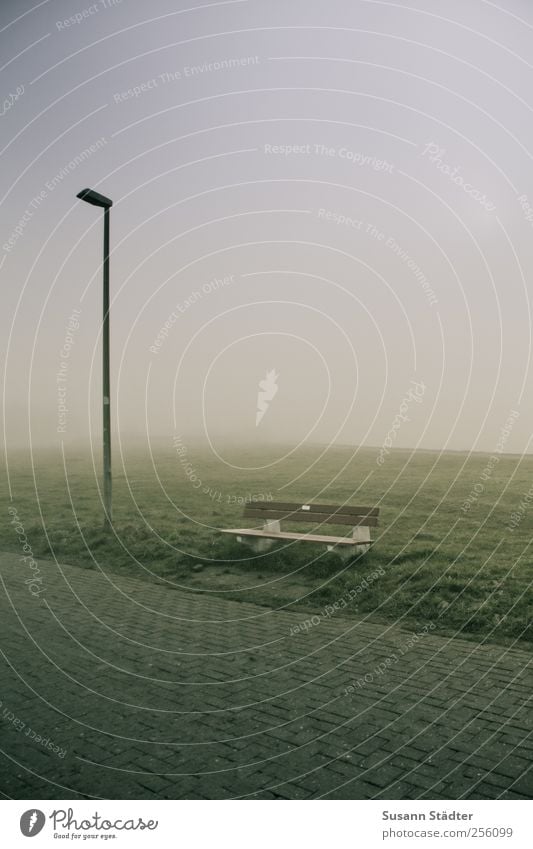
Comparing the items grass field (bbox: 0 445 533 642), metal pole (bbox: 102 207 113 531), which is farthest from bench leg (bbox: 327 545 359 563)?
metal pole (bbox: 102 207 113 531)

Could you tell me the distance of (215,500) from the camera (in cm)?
1625

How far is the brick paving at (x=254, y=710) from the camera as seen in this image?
3707mm

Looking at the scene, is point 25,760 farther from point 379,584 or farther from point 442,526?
point 442,526

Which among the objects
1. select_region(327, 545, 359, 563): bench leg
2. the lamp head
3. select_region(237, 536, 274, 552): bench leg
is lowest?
select_region(237, 536, 274, 552): bench leg

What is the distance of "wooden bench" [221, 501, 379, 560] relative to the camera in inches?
357

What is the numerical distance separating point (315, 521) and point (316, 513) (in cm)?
21

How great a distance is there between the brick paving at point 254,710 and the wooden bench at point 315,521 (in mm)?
1784

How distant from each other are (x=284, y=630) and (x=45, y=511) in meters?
11.1

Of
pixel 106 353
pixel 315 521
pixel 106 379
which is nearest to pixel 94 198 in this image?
Answer: pixel 106 353

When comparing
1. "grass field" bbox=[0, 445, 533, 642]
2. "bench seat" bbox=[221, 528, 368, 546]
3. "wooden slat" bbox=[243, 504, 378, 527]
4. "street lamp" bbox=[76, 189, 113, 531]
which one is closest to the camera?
"grass field" bbox=[0, 445, 533, 642]

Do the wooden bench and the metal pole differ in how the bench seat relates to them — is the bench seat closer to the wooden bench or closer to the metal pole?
the wooden bench

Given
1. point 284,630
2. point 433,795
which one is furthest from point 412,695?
point 284,630

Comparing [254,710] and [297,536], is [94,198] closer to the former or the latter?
[297,536]

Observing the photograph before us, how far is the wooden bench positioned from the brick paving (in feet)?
5.85
